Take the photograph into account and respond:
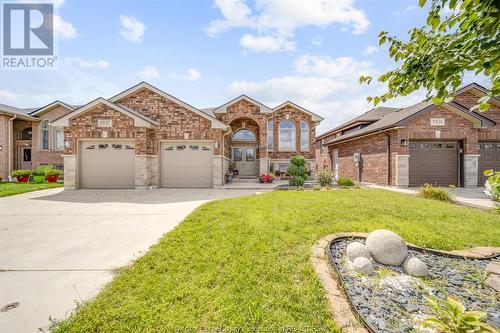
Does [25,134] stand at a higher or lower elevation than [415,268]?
higher

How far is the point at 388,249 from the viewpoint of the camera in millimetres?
3018

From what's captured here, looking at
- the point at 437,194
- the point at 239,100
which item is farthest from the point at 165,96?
the point at 437,194

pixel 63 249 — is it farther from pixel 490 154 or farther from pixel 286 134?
pixel 490 154

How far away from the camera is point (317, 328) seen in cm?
193

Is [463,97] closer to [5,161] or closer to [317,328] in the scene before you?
[317,328]

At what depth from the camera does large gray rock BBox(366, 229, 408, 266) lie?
3.00m

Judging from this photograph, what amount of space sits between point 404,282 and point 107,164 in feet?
43.6

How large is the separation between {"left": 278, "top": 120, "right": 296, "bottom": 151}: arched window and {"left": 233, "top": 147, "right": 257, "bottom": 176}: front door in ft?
9.03

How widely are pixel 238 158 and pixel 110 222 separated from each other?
1473 cm

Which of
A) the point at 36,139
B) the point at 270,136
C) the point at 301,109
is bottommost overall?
the point at 36,139

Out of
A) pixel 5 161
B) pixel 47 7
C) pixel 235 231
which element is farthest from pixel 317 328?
pixel 5 161

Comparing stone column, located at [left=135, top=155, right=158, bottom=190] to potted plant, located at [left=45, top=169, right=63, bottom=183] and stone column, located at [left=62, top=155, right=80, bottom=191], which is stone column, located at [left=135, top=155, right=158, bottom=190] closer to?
stone column, located at [left=62, top=155, right=80, bottom=191]

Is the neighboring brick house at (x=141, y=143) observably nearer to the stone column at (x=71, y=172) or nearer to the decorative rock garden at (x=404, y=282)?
the stone column at (x=71, y=172)

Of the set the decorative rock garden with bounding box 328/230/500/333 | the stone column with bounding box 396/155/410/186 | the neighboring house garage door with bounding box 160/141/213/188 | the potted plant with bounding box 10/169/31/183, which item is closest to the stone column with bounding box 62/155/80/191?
the neighboring house garage door with bounding box 160/141/213/188
